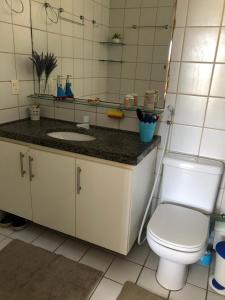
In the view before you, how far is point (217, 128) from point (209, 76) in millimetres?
331

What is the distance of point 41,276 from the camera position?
1587mm

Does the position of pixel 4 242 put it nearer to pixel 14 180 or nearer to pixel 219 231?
pixel 14 180

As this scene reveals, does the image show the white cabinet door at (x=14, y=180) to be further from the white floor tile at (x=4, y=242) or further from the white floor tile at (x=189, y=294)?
the white floor tile at (x=189, y=294)

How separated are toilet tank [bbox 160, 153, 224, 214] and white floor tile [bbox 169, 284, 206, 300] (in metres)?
0.48

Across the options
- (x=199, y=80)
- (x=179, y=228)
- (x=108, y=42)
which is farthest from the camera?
(x=108, y=42)


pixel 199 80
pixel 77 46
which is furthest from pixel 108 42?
pixel 199 80

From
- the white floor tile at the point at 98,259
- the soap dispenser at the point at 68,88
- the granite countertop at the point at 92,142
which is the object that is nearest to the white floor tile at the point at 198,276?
the white floor tile at the point at 98,259

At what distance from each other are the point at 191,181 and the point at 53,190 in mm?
920

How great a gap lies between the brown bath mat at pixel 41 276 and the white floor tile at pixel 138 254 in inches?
10.9

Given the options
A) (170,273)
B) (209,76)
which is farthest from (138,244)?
(209,76)

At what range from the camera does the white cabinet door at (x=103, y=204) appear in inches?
57.4

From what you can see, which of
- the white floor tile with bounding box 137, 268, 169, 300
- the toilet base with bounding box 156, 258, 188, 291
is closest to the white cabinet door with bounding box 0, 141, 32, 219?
the white floor tile with bounding box 137, 268, 169, 300

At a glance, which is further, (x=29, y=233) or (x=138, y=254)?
(x=29, y=233)

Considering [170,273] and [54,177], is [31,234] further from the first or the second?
[170,273]
